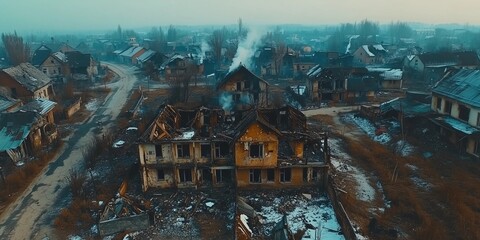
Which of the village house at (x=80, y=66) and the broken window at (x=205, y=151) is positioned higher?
the village house at (x=80, y=66)

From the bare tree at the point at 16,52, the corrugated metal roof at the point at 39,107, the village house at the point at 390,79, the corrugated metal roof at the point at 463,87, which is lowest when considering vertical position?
the village house at the point at 390,79

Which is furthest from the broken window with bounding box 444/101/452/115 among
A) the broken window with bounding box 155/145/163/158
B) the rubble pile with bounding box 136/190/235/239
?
the broken window with bounding box 155/145/163/158

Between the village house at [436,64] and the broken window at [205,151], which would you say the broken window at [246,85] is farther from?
the village house at [436,64]

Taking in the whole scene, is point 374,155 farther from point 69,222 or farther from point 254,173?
point 69,222

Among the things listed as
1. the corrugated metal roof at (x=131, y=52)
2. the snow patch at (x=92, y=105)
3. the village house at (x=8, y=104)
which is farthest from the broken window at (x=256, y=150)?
the corrugated metal roof at (x=131, y=52)

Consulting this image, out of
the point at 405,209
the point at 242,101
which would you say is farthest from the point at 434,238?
the point at 242,101

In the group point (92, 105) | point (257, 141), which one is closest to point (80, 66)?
point (92, 105)
